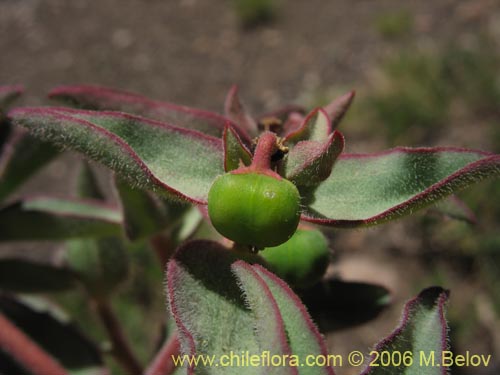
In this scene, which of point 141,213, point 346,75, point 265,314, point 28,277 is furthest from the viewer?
point 346,75

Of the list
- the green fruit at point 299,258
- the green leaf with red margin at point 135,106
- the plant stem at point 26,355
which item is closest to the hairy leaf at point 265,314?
the green fruit at point 299,258

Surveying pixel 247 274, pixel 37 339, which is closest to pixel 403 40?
pixel 37 339

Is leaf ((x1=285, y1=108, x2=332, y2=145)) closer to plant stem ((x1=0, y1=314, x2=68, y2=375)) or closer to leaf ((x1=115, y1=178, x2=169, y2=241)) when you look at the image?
leaf ((x1=115, y1=178, x2=169, y2=241))

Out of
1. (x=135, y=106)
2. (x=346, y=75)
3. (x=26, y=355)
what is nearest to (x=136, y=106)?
(x=135, y=106)

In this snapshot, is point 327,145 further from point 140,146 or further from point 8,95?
point 8,95

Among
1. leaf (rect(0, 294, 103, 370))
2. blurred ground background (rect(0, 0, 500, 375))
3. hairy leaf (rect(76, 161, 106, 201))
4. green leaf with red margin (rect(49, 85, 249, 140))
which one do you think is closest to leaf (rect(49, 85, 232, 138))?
green leaf with red margin (rect(49, 85, 249, 140))

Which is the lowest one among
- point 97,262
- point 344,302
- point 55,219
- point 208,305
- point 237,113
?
point 97,262

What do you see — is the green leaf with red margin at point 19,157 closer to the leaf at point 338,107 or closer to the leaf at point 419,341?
the leaf at point 338,107
